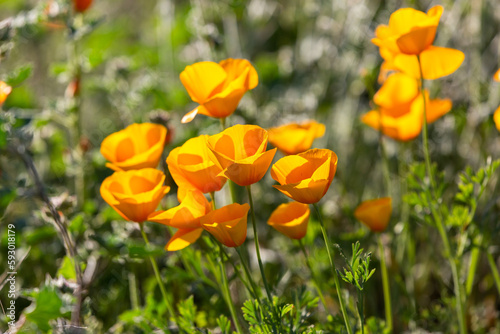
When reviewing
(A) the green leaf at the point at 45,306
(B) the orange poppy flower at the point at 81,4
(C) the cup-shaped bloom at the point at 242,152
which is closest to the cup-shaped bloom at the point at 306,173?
(C) the cup-shaped bloom at the point at 242,152

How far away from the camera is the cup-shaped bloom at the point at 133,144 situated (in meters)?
0.85

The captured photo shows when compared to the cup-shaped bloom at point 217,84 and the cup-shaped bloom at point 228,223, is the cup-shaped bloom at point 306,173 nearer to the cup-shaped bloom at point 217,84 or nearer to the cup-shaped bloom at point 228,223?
the cup-shaped bloom at point 228,223

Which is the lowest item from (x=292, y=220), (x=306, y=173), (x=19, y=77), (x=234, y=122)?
(x=234, y=122)

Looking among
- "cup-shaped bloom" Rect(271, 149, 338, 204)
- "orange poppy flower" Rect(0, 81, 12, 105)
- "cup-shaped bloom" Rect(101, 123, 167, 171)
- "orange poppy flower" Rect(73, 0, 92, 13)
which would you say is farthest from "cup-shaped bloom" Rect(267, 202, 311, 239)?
"orange poppy flower" Rect(73, 0, 92, 13)

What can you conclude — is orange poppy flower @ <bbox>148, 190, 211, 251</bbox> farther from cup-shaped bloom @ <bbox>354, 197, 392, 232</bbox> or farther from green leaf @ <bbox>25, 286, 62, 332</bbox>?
cup-shaped bloom @ <bbox>354, 197, 392, 232</bbox>

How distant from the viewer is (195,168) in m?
0.75

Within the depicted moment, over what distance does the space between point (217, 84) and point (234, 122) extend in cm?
65

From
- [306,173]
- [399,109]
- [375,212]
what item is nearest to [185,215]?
[306,173]

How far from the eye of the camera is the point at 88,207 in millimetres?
1366

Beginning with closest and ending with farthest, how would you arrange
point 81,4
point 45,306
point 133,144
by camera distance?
point 45,306 → point 133,144 → point 81,4

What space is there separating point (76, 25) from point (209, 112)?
73 centimetres

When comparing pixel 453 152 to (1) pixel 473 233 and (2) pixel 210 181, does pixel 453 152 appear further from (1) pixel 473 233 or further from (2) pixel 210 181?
(2) pixel 210 181

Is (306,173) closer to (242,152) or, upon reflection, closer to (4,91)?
(242,152)

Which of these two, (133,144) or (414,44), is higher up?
(414,44)
